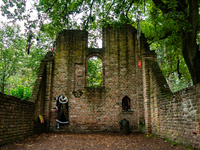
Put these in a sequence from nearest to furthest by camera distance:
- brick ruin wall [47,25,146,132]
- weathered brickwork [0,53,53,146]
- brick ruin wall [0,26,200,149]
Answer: weathered brickwork [0,53,53,146] < brick ruin wall [0,26,200,149] < brick ruin wall [47,25,146,132]

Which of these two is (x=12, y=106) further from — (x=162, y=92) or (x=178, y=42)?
(x=178, y=42)

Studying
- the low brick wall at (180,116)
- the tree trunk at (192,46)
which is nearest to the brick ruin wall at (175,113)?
the low brick wall at (180,116)

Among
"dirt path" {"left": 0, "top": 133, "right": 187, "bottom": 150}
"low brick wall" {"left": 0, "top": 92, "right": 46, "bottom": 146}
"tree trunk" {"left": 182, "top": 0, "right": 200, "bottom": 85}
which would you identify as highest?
"tree trunk" {"left": 182, "top": 0, "right": 200, "bottom": 85}

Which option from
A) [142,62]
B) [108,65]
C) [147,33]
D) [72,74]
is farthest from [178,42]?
[72,74]

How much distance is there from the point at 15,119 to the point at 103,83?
610cm

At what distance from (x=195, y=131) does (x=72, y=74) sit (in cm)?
810

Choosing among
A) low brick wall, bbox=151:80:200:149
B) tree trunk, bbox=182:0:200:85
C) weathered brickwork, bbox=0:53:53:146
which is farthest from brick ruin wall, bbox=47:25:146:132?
tree trunk, bbox=182:0:200:85

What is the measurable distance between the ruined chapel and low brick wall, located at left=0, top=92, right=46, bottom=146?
5.62ft

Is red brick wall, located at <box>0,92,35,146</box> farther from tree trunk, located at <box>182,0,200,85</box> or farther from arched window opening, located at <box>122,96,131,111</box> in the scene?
tree trunk, located at <box>182,0,200,85</box>

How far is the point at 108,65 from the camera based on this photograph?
40.1 ft

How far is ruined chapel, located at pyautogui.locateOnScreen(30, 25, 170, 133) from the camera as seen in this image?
37.3 ft

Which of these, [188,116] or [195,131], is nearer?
[195,131]

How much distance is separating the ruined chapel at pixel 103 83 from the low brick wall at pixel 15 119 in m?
1.71

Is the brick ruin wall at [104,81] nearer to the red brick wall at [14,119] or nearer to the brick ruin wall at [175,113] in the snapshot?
the brick ruin wall at [175,113]
